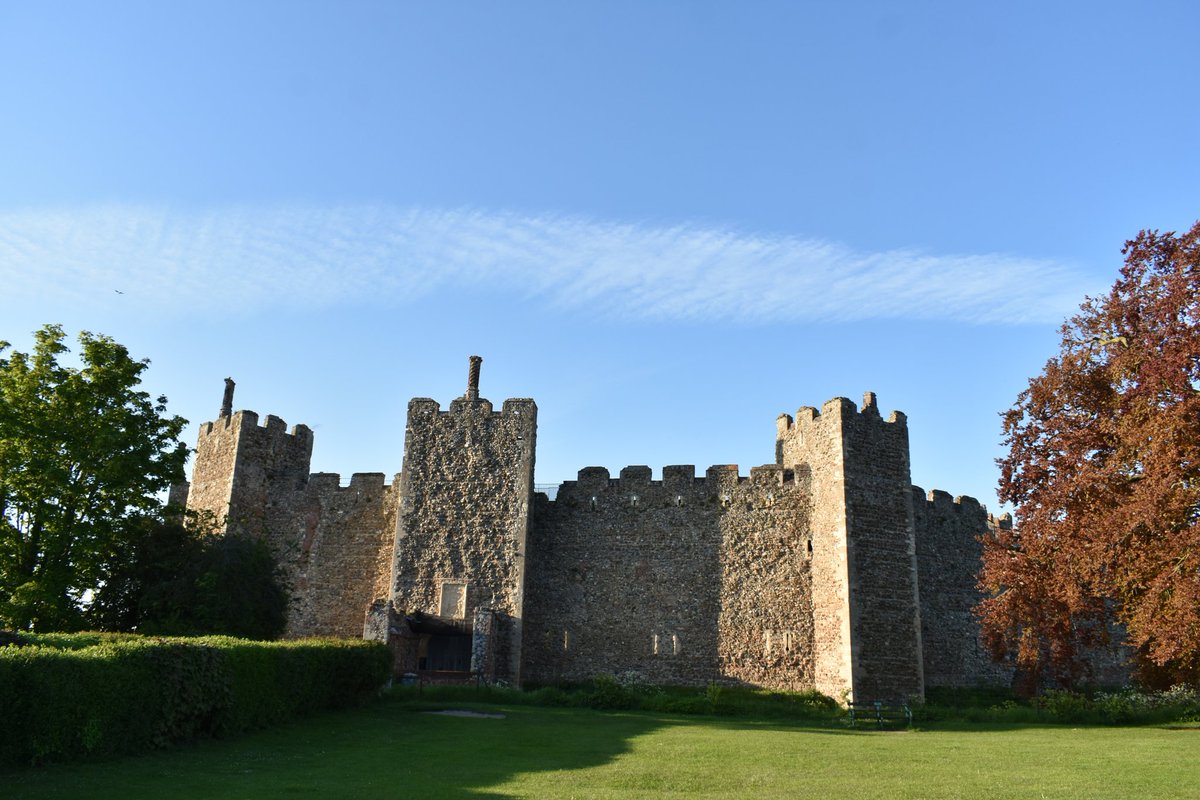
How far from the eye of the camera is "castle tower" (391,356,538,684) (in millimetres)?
32656

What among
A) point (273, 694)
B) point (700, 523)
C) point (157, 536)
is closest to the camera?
point (273, 694)

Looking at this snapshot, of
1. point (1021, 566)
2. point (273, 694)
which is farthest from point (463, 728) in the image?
point (1021, 566)

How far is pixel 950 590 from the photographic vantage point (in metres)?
34.9

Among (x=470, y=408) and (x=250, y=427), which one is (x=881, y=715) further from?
(x=250, y=427)

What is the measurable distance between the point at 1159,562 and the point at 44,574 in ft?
87.0

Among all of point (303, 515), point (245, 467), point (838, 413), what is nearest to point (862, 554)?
point (838, 413)

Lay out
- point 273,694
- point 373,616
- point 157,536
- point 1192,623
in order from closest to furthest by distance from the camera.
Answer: point 1192,623 < point 273,694 < point 157,536 < point 373,616

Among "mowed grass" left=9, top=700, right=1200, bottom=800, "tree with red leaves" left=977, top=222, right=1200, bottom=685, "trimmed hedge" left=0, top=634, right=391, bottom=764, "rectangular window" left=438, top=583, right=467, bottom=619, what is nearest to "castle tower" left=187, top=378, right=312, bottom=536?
"rectangular window" left=438, top=583, right=467, bottom=619

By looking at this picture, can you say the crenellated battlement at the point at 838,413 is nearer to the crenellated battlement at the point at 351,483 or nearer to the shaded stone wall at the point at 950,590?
the shaded stone wall at the point at 950,590

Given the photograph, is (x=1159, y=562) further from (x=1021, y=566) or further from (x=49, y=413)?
(x=49, y=413)

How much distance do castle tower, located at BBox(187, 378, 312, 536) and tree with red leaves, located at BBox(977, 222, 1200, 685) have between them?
81.5 feet

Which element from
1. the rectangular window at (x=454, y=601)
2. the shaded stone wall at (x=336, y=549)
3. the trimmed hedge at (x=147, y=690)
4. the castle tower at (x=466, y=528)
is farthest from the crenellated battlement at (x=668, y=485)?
the trimmed hedge at (x=147, y=690)

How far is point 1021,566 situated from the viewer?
2230cm

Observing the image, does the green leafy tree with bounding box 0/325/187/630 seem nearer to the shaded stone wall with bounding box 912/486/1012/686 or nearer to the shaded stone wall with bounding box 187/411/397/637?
the shaded stone wall with bounding box 187/411/397/637
